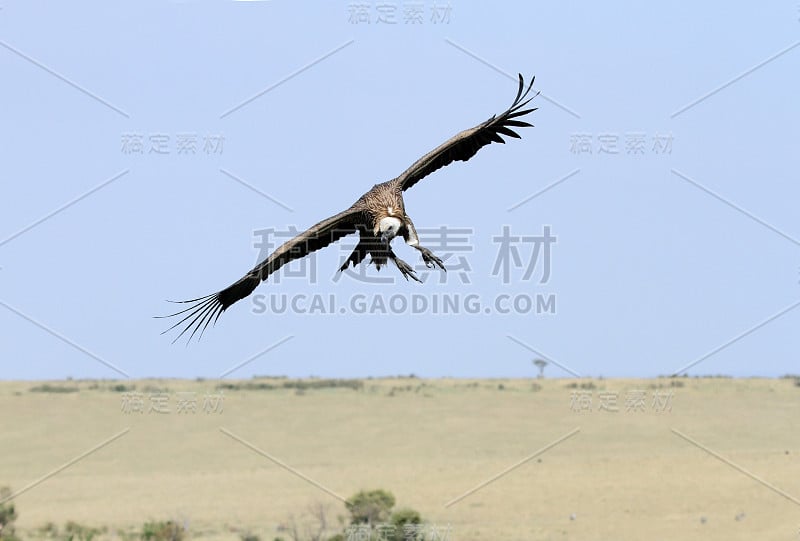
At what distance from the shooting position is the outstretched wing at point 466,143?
1938cm

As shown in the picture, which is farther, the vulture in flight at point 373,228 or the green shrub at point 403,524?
the green shrub at point 403,524

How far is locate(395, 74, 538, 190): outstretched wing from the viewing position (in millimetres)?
19375

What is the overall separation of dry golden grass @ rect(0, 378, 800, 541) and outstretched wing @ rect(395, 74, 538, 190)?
32.7 m

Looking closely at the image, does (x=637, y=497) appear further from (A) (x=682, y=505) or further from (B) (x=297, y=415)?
(B) (x=297, y=415)

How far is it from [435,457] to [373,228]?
2109 inches

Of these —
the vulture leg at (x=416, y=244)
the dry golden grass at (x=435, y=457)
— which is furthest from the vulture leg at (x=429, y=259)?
the dry golden grass at (x=435, y=457)

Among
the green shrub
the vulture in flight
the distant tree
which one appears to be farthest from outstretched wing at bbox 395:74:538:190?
the distant tree

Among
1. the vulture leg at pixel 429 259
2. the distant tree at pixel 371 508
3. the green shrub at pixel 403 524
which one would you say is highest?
the vulture leg at pixel 429 259

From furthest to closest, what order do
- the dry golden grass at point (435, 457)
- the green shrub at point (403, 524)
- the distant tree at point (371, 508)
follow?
1. the dry golden grass at point (435, 457)
2. the distant tree at point (371, 508)
3. the green shrub at point (403, 524)

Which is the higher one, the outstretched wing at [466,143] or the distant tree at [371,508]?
the outstretched wing at [466,143]

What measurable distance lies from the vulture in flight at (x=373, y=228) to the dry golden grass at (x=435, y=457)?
32846 mm

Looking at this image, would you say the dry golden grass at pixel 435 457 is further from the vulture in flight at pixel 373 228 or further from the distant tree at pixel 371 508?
the vulture in flight at pixel 373 228

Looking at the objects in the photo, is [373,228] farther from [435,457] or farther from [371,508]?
[435,457]

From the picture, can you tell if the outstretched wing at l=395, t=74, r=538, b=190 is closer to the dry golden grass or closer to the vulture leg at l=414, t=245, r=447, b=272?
the vulture leg at l=414, t=245, r=447, b=272
